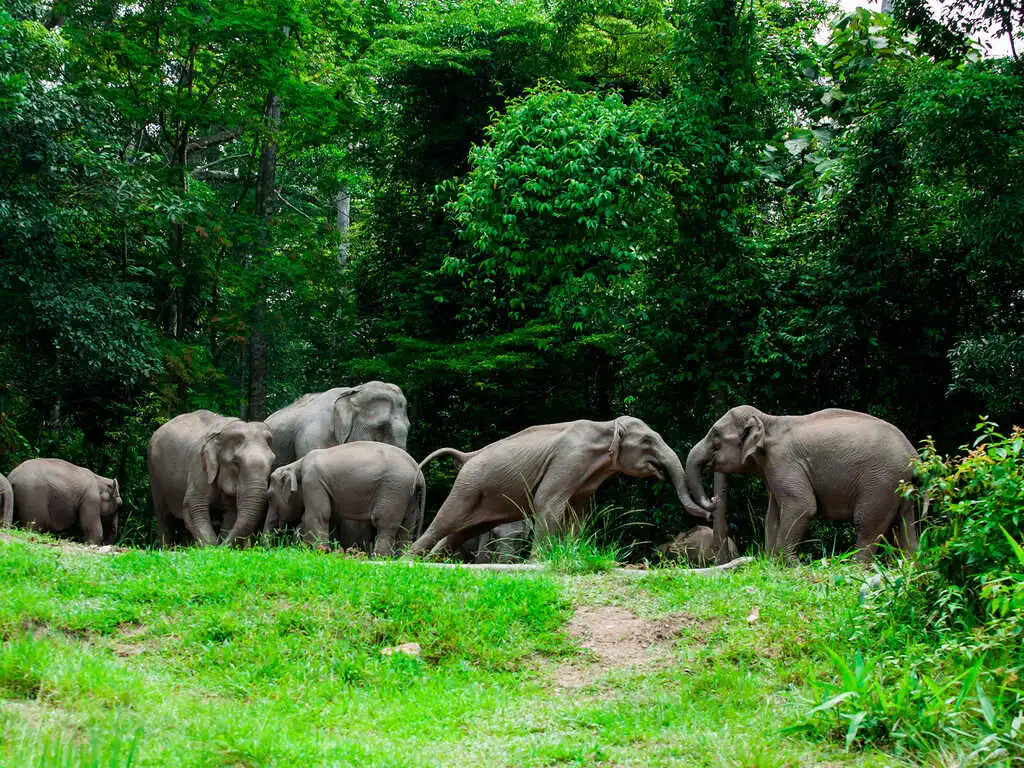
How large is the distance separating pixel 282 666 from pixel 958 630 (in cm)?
390

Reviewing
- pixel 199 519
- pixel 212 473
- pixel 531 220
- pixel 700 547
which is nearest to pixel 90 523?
pixel 199 519

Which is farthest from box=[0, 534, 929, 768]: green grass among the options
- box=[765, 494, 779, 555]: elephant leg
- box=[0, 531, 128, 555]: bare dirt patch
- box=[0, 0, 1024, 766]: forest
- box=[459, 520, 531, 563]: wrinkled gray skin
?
box=[459, 520, 531, 563]: wrinkled gray skin

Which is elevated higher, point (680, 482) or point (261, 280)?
point (261, 280)

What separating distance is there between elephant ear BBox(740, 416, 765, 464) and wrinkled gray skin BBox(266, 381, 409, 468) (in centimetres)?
512

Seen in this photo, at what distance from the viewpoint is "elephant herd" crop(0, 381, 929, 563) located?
10.3m

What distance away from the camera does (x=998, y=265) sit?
43.3 ft

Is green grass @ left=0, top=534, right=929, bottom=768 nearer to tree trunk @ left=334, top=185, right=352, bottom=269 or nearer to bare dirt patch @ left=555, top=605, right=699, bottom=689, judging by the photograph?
bare dirt patch @ left=555, top=605, right=699, bottom=689

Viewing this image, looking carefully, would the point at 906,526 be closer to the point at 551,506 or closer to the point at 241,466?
the point at 551,506

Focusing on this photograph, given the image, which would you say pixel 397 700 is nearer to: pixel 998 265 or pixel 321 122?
pixel 998 265

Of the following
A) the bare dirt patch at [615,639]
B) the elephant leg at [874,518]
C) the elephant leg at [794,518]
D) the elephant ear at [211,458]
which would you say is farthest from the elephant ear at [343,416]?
the bare dirt patch at [615,639]

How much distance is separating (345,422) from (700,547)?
4963mm

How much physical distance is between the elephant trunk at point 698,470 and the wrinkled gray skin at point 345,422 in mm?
4373

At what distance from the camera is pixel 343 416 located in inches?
559

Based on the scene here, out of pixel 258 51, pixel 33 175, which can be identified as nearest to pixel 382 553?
pixel 33 175
